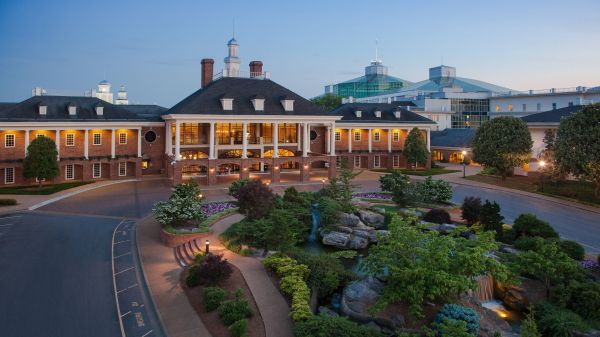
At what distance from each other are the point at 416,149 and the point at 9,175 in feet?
156

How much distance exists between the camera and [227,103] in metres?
49.8

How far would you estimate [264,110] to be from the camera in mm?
51344

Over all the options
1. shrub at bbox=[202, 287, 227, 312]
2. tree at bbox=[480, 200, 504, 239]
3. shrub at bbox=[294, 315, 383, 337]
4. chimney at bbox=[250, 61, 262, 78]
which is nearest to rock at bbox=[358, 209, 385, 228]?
tree at bbox=[480, 200, 504, 239]

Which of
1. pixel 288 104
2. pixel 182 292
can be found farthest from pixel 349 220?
pixel 288 104

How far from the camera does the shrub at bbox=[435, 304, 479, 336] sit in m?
16.1

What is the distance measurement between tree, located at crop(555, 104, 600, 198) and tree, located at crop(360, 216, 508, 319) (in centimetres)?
2497

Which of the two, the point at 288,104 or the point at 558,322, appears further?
the point at 288,104

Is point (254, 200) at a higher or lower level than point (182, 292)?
higher

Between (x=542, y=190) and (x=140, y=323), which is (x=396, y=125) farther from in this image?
(x=140, y=323)

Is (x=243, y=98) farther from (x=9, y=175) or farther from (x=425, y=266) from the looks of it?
(x=425, y=266)

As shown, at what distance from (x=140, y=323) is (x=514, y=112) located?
92.5 m

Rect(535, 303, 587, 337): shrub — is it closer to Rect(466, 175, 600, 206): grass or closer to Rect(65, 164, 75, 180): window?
Rect(466, 175, 600, 206): grass

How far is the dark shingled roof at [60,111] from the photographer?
47125 mm

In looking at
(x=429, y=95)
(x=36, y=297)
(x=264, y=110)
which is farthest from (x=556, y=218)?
(x=429, y=95)
